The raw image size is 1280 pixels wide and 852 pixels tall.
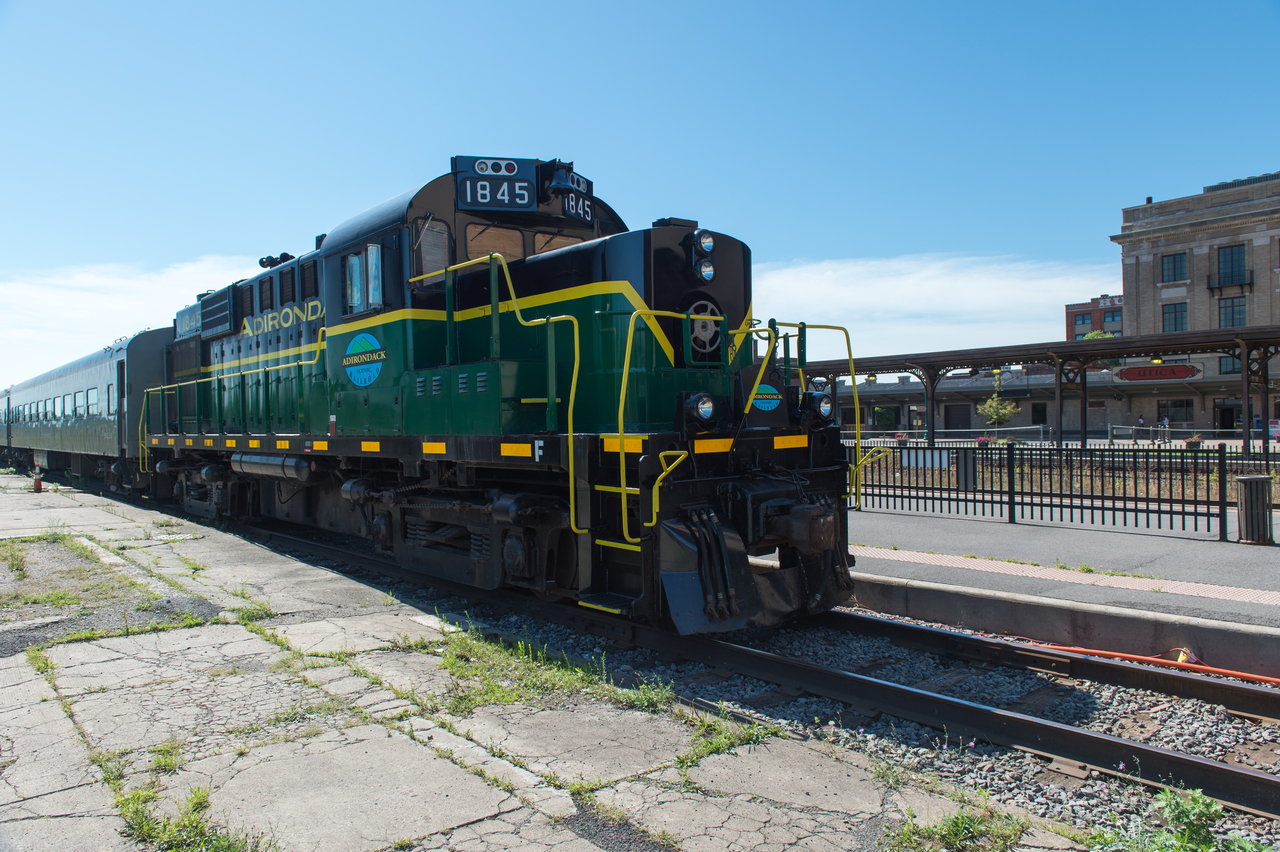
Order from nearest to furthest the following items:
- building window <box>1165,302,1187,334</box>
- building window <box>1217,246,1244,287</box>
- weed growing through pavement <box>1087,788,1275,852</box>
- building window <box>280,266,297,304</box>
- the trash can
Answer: weed growing through pavement <box>1087,788,1275,852</box>
the trash can
building window <box>280,266,297,304</box>
building window <box>1217,246,1244,287</box>
building window <box>1165,302,1187,334</box>

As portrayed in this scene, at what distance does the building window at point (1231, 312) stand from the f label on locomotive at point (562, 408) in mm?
51528

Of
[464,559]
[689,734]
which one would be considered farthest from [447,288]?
[689,734]

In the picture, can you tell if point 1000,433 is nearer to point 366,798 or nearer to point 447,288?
point 447,288

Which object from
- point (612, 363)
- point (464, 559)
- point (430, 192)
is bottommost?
point (464, 559)

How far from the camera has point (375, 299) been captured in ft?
23.9

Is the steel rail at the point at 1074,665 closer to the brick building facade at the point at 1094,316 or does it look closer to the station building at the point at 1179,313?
the station building at the point at 1179,313

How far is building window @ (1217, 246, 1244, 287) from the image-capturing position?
45531mm

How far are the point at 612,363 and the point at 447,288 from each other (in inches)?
71.3

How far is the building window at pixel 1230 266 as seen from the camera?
45.5m

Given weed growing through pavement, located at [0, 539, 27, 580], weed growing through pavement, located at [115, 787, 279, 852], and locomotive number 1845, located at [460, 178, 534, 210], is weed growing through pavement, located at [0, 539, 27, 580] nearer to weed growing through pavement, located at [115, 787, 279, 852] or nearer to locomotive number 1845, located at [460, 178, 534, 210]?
locomotive number 1845, located at [460, 178, 534, 210]

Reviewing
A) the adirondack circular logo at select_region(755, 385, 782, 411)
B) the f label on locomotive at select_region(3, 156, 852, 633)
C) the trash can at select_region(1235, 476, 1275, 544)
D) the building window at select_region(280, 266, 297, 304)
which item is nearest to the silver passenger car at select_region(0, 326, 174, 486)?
the building window at select_region(280, 266, 297, 304)

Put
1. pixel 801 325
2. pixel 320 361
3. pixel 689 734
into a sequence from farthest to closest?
pixel 320 361, pixel 801 325, pixel 689 734

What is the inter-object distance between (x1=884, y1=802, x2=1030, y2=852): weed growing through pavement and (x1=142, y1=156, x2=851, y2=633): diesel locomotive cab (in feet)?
7.03

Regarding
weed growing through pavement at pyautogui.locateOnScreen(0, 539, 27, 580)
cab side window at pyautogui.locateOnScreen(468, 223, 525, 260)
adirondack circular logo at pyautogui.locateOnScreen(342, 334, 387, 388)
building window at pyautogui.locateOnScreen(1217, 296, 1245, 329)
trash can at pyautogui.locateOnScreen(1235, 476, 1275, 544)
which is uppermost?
building window at pyautogui.locateOnScreen(1217, 296, 1245, 329)
